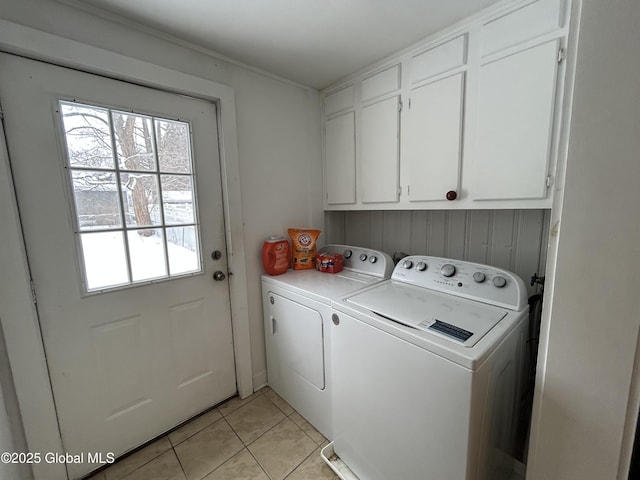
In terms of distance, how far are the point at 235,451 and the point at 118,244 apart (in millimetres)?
1305

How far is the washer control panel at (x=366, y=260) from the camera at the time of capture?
1684 mm

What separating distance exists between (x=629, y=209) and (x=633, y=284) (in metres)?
0.17

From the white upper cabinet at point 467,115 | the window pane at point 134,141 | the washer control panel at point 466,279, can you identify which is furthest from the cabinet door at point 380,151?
the window pane at point 134,141

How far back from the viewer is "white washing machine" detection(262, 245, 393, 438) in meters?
1.44

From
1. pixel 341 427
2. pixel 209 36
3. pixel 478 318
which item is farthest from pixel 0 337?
pixel 478 318

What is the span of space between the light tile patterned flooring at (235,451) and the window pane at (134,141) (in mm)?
1577

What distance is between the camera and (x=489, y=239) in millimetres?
1564

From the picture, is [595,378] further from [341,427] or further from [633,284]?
[341,427]

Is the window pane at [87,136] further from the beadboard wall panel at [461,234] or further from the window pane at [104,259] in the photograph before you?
the beadboard wall panel at [461,234]

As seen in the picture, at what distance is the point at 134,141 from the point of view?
1.34m

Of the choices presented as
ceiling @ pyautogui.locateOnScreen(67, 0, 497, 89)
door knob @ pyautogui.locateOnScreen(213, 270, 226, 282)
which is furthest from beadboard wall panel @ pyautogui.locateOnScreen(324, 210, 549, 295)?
ceiling @ pyautogui.locateOnScreen(67, 0, 497, 89)

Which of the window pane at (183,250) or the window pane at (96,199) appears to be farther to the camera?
the window pane at (183,250)

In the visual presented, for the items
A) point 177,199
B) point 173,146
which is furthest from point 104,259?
point 173,146

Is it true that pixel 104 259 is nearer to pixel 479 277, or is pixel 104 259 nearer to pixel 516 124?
pixel 479 277
